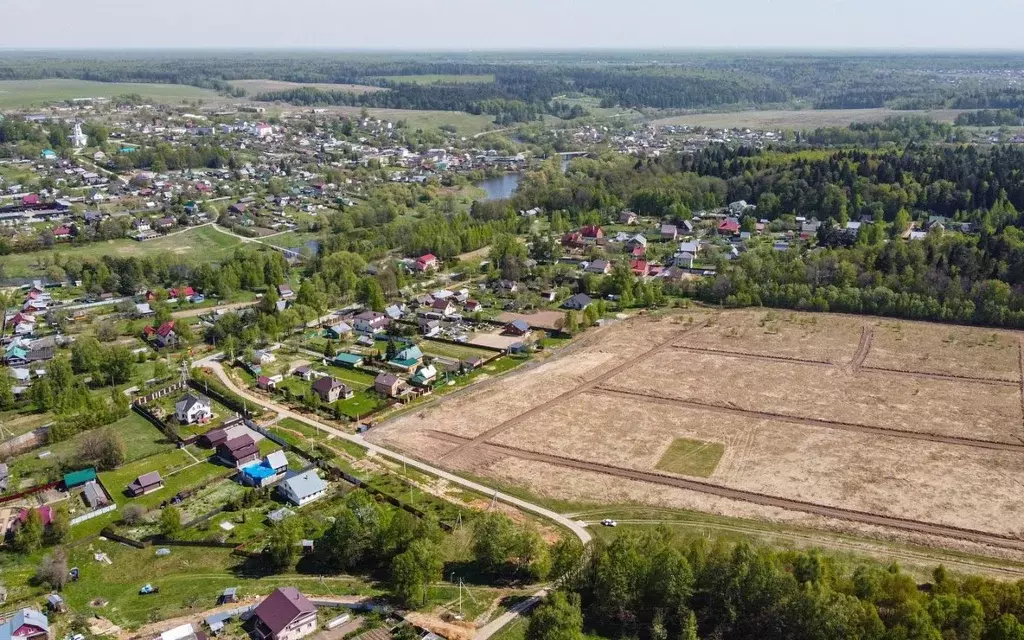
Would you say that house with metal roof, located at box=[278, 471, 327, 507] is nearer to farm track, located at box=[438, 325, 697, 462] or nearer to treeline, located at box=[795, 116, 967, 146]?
farm track, located at box=[438, 325, 697, 462]

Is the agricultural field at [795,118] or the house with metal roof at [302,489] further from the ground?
the agricultural field at [795,118]

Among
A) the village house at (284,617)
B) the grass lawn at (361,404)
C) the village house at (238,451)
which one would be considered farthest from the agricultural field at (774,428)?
the village house at (284,617)

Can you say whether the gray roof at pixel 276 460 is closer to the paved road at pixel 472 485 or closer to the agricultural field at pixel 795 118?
the paved road at pixel 472 485

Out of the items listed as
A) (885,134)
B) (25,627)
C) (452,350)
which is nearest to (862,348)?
(452,350)

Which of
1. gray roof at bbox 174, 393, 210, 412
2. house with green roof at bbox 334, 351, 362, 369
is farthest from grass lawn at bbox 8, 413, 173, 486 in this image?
house with green roof at bbox 334, 351, 362, 369

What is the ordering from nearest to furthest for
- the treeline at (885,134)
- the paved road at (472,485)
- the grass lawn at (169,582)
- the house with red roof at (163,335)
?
the paved road at (472,485), the grass lawn at (169,582), the house with red roof at (163,335), the treeline at (885,134)

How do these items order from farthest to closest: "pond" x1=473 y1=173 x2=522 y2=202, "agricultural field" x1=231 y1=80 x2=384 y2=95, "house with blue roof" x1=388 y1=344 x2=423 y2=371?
"agricultural field" x1=231 y1=80 x2=384 y2=95 → "pond" x1=473 y1=173 x2=522 y2=202 → "house with blue roof" x1=388 y1=344 x2=423 y2=371
